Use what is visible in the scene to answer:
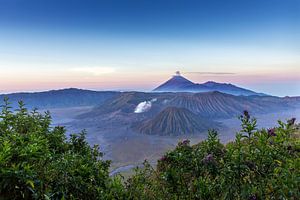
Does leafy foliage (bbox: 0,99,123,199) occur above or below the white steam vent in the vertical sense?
above

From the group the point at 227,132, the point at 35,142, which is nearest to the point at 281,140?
the point at 35,142

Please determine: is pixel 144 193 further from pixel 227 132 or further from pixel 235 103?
pixel 235 103

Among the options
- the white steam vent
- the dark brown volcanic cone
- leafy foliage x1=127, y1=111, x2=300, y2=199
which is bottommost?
the dark brown volcanic cone

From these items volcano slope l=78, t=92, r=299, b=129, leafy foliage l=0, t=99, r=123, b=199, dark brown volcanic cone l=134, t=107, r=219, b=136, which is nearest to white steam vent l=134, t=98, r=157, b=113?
volcano slope l=78, t=92, r=299, b=129

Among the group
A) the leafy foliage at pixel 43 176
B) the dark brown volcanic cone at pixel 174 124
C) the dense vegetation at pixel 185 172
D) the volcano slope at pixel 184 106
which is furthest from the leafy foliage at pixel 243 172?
the volcano slope at pixel 184 106

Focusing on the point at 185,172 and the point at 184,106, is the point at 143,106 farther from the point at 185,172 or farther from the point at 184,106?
the point at 185,172

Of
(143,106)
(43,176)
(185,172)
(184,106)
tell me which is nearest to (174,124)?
(184,106)

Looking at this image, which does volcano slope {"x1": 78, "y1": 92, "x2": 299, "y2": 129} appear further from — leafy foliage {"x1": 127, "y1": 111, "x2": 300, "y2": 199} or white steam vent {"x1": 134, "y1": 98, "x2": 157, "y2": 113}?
leafy foliage {"x1": 127, "y1": 111, "x2": 300, "y2": 199}
